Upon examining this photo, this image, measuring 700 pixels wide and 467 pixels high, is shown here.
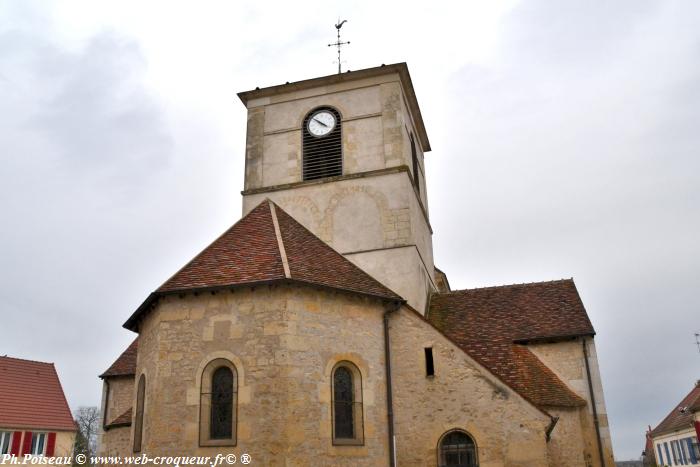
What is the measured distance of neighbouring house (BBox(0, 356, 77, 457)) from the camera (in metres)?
26.3

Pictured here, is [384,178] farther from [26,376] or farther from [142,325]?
[26,376]

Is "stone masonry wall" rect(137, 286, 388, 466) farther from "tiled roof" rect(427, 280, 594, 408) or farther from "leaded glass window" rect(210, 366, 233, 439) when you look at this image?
"tiled roof" rect(427, 280, 594, 408)

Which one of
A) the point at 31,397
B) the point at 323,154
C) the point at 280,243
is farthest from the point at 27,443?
the point at 280,243

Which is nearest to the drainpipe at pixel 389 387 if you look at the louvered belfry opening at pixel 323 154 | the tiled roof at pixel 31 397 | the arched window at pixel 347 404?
the arched window at pixel 347 404

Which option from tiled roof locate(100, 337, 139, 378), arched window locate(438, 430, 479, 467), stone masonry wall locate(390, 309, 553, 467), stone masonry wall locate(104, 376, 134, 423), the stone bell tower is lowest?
arched window locate(438, 430, 479, 467)

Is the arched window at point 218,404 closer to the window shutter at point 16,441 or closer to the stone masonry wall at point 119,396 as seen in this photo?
the stone masonry wall at point 119,396

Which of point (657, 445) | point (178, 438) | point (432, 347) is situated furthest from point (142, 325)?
point (657, 445)

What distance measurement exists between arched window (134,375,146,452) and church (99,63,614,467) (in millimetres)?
46

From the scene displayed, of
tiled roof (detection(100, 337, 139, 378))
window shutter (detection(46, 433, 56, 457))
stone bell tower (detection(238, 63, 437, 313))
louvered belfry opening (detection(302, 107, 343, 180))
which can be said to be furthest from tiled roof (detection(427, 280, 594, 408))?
window shutter (detection(46, 433, 56, 457))

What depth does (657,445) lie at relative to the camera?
128ft

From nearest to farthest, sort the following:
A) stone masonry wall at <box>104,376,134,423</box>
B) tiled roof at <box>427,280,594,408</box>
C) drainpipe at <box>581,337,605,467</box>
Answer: tiled roof at <box>427,280,594,408</box> → drainpipe at <box>581,337,605,467</box> → stone masonry wall at <box>104,376,134,423</box>

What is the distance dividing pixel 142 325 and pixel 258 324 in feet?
12.0

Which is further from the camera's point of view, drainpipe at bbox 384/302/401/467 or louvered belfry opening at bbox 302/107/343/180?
louvered belfry opening at bbox 302/107/343/180

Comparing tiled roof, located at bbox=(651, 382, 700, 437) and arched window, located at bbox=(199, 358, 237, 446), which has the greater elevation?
tiled roof, located at bbox=(651, 382, 700, 437)
